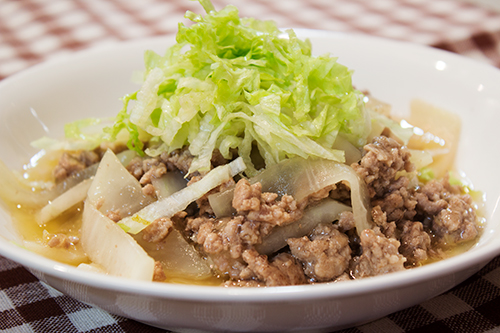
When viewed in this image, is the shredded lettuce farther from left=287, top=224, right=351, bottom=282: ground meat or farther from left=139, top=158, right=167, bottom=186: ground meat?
left=287, top=224, right=351, bottom=282: ground meat

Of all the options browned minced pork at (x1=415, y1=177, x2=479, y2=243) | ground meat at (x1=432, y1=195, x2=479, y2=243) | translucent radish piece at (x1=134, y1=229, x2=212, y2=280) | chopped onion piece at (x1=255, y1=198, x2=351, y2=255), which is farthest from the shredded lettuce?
ground meat at (x1=432, y1=195, x2=479, y2=243)

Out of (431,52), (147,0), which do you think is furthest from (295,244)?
(147,0)

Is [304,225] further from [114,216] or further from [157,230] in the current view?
[114,216]

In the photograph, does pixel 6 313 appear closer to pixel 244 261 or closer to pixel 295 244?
pixel 244 261

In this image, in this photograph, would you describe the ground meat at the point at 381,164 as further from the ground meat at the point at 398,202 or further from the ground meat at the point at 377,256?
the ground meat at the point at 377,256

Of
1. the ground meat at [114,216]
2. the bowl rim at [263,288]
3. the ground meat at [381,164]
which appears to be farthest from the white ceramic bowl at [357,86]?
the ground meat at [381,164]

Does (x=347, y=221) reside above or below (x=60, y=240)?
above

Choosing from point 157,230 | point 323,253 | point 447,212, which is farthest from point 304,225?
point 447,212
